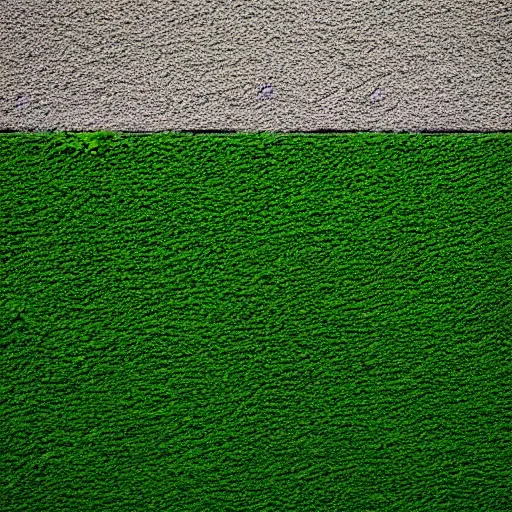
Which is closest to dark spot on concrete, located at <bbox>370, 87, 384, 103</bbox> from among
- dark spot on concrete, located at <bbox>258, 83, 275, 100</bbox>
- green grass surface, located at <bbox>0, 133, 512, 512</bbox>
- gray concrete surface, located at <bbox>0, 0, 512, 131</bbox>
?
gray concrete surface, located at <bbox>0, 0, 512, 131</bbox>

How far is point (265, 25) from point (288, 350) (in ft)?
4.48

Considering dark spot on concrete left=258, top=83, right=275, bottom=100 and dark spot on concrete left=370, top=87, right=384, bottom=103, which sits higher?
dark spot on concrete left=258, top=83, right=275, bottom=100

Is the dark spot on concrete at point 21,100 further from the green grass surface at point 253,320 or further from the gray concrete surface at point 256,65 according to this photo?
the green grass surface at point 253,320

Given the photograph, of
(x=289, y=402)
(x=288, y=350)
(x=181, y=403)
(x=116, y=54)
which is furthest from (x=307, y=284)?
(x=116, y=54)

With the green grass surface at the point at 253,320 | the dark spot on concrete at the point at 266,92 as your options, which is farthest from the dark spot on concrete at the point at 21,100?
the dark spot on concrete at the point at 266,92

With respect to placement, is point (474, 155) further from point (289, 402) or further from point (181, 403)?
point (181, 403)

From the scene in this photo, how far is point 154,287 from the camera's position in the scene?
2.27m

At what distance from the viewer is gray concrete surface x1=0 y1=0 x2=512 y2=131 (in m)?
2.27

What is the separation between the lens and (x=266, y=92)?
90.6 inches

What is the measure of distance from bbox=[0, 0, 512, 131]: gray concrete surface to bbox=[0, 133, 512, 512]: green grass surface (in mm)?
102

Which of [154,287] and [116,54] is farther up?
[116,54]

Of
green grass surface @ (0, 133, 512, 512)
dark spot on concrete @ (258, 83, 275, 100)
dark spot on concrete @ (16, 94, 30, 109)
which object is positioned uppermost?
dark spot on concrete @ (16, 94, 30, 109)

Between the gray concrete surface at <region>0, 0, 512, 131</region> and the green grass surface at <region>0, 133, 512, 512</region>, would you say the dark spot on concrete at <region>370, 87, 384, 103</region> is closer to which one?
the gray concrete surface at <region>0, 0, 512, 131</region>

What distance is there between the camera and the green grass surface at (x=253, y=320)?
88.8 inches
